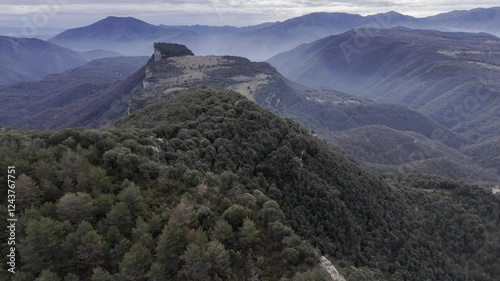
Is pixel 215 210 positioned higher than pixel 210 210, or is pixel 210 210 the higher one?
pixel 210 210

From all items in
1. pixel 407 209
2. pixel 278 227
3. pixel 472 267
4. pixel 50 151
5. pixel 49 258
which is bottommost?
pixel 472 267

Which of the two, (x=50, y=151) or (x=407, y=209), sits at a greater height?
(x=50, y=151)

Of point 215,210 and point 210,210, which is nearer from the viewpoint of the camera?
point 210,210

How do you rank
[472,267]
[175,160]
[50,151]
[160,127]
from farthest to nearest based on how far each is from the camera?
1. [472,267]
2. [160,127]
3. [175,160]
4. [50,151]

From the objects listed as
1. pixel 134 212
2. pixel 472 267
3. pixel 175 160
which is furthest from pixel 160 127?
pixel 472 267

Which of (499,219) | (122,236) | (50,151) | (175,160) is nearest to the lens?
(122,236)

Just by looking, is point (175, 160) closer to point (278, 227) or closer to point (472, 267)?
point (278, 227)

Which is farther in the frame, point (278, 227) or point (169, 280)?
point (278, 227)
